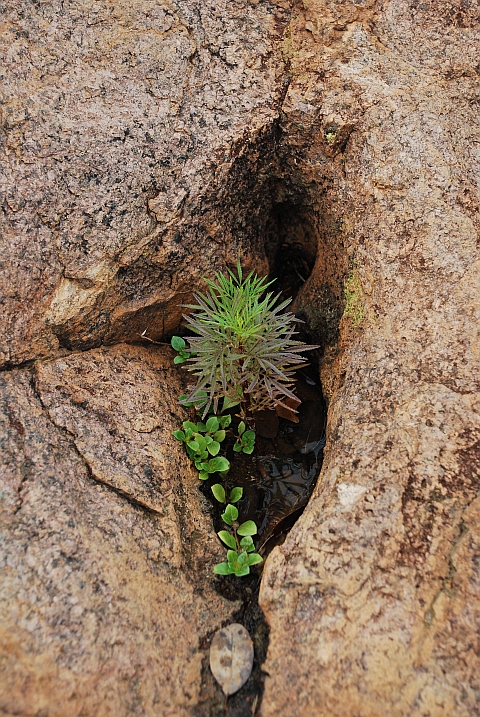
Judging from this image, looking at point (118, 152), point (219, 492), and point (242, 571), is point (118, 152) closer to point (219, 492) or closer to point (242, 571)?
point (219, 492)

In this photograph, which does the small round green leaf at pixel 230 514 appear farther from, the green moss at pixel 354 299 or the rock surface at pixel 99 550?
the green moss at pixel 354 299

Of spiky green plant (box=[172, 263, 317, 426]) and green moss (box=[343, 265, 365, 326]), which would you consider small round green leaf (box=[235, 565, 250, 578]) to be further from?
green moss (box=[343, 265, 365, 326])

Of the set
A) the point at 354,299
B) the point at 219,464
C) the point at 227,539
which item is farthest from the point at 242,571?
the point at 354,299

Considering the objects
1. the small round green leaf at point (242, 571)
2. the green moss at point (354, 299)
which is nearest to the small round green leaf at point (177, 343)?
the green moss at point (354, 299)

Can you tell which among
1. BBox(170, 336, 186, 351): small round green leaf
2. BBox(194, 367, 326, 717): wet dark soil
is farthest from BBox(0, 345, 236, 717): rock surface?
BBox(170, 336, 186, 351): small round green leaf

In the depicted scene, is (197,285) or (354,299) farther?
(197,285)

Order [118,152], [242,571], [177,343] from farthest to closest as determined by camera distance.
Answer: [177,343] < [118,152] < [242,571]

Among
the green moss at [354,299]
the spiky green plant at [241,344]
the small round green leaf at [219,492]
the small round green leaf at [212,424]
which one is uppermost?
the green moss at [354,299]

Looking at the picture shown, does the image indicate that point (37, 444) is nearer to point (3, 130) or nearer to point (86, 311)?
point (86, 311)
